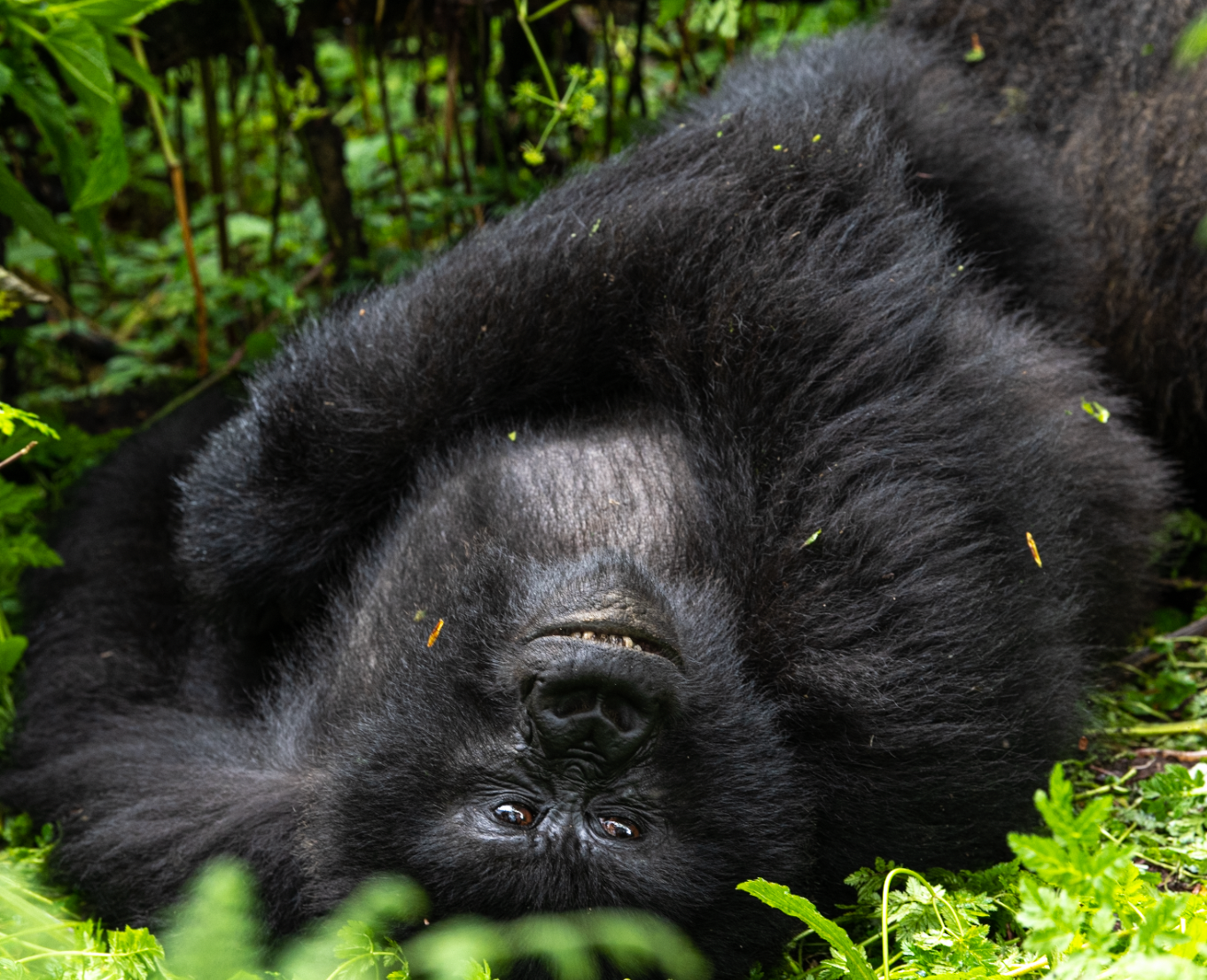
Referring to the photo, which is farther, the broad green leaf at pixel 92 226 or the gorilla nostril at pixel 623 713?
the broad green leaf at pixel 92 226

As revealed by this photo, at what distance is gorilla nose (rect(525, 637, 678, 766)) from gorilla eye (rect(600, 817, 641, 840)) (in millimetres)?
100

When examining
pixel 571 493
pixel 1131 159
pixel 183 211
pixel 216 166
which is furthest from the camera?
pixel 216 166

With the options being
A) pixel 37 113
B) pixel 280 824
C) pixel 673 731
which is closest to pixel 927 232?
pixel 673 731

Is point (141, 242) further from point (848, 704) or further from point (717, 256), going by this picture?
point (848, 704)

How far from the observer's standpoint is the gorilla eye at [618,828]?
1840mm

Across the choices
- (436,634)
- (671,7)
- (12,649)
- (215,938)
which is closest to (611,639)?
(436,634)

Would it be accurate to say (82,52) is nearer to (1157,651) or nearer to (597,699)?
(597,699)

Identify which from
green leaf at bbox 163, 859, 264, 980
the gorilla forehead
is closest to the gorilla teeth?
the gorilla forehead

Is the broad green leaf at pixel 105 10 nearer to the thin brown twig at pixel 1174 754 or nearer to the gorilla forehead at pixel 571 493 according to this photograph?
the gorilla forehead at pixel 571 493

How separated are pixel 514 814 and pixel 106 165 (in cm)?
177

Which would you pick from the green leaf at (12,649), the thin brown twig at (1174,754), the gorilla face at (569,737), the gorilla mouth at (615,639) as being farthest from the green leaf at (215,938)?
the thin brown twig at (1174,754)

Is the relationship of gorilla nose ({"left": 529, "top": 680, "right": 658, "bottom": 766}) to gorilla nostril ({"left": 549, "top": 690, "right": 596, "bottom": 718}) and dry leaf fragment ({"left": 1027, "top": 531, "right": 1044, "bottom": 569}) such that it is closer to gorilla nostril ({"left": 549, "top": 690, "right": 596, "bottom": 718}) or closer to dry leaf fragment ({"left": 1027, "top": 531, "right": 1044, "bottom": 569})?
gorilla nostril ({"left": 549, "top": 690, "right": 596, "bottom": 718})

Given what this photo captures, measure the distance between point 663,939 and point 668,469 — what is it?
0.89 meters

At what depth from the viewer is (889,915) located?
1.80 meters
